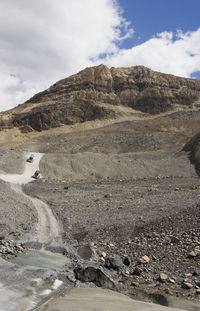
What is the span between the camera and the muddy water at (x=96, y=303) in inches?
276

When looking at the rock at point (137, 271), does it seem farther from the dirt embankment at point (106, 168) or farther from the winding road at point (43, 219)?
the dirt embankment at point (106, 168)

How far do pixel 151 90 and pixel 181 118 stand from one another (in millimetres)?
14074

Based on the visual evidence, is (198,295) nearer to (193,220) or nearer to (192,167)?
(193,220)

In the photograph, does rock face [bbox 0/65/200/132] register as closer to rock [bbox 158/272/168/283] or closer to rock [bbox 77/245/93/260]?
rock [bbox 77/245/93/260]

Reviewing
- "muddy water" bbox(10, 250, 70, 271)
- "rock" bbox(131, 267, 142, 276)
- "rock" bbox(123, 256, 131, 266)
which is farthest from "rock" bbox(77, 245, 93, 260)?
"rock" bbox(131, 267, 142, 276)

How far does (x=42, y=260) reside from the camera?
11.3 m

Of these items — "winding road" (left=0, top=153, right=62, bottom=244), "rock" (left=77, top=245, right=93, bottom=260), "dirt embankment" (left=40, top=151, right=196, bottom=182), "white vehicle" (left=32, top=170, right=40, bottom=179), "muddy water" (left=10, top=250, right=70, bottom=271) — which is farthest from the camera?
"dirt embankment" (left=40, top=151, right=196, bottom=182)

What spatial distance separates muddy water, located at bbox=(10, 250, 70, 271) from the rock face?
5810cm

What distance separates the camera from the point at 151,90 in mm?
74938

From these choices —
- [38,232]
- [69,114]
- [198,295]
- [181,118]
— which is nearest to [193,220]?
[198,295]

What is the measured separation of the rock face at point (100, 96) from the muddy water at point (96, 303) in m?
62.2

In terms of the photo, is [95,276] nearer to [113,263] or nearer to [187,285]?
[113,263]

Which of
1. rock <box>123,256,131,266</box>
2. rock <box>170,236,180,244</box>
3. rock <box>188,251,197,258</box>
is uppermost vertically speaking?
rock <box>170,236,180,244</box>

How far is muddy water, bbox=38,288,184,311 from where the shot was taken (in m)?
7.01
